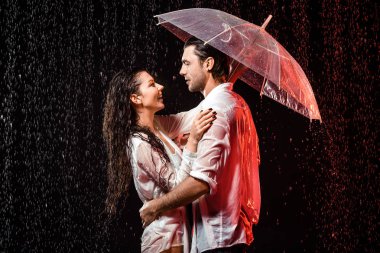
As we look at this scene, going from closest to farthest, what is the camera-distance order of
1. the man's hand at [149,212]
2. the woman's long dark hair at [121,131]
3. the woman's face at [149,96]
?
the man's hand at [149,212] < the woman's long dark hair at [121,131] < the woman's face at [149,96]

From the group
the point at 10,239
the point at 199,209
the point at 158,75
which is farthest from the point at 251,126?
the point at 10,239

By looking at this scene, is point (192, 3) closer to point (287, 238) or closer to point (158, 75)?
point (158, 75)

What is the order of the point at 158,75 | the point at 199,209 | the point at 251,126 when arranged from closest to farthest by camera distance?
the point at 199,209
the point at 251,126
the point at 158,75

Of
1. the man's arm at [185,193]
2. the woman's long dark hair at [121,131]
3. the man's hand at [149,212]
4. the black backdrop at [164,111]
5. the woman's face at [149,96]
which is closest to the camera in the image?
the man's arm at [185,193]

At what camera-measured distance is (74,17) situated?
17.0ft

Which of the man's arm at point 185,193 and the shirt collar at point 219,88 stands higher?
the shirt collar at point 219,88

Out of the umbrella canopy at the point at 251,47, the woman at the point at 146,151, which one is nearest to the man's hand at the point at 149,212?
the woman at the point at 146,151

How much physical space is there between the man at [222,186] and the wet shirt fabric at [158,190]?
0.22m

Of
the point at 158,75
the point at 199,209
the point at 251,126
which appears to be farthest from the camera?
the point at 158,75

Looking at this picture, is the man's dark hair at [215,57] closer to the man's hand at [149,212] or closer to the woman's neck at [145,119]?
the woman's neck at [145,119]

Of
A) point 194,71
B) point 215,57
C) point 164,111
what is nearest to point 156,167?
point 194,71

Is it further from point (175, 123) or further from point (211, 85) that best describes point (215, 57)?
point (175, 123)

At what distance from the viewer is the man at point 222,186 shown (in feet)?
8.01

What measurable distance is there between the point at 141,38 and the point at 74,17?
727 mm
